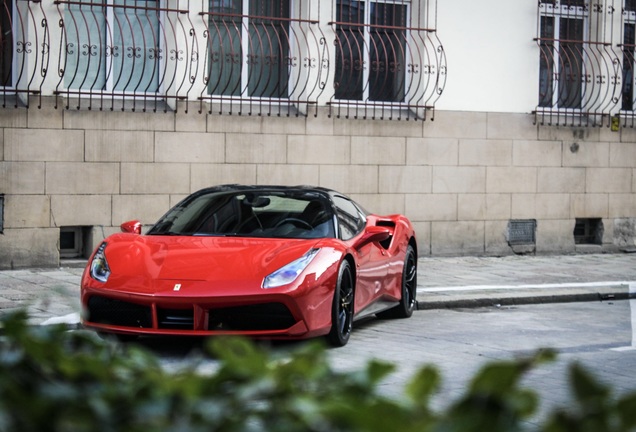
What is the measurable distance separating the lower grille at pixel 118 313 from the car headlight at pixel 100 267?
168 mm

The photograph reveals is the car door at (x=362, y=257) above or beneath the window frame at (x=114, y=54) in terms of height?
beneath

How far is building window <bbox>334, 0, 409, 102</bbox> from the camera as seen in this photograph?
16.0 meters

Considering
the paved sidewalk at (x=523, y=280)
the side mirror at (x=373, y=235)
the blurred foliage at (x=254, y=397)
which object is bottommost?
the paved sidewalk at (x=523, y=280)

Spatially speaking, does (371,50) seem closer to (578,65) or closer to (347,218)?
(578,65)

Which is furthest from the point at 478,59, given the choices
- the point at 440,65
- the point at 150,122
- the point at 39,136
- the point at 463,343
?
the point at 463,343

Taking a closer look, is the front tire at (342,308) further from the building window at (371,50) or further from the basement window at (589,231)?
the basement window at (589,231)

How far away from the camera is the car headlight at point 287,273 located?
829cm

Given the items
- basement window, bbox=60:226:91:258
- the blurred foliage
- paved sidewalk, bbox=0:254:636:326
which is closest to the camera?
the blurred foliage

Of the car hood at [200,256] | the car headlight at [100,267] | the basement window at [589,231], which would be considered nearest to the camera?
the car hood at [200,256]

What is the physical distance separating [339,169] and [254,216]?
6.43 metres

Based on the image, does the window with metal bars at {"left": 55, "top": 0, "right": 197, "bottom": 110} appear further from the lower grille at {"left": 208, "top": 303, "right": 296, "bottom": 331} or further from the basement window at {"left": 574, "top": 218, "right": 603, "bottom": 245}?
the basement window at {"left": 574, "top": 218, "right": 603, "bottom": 245}

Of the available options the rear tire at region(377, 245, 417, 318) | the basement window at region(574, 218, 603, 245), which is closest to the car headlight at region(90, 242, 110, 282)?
the rear tire at region(377, 245, 417, 318)

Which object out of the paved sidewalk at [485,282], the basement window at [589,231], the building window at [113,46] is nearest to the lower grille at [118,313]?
the paved sidewalk at [485,282]

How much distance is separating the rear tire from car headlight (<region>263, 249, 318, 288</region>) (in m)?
2.27
